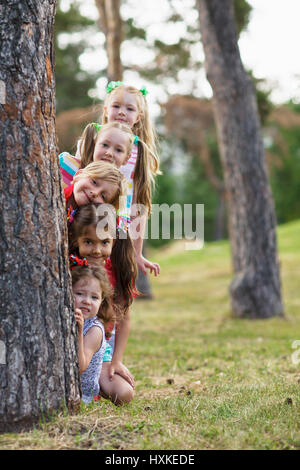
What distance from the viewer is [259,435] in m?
2.31

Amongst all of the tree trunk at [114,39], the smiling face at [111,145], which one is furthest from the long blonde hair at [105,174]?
the tree trunk at [114,39]

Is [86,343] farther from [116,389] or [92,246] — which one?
[92,246]

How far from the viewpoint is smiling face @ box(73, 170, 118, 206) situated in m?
3.10

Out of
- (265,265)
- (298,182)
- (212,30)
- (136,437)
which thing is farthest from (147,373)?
(298,182)

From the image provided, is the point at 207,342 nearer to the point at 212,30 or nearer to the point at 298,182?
the point at 212,30

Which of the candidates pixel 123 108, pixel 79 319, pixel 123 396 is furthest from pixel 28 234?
pixel 123 108

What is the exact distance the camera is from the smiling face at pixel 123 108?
12.3ft

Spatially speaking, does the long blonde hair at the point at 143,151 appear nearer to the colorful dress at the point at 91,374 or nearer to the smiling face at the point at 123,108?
the smiling face at the point at 123,108

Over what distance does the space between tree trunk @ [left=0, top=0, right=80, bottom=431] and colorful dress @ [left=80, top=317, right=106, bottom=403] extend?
50 centimetres

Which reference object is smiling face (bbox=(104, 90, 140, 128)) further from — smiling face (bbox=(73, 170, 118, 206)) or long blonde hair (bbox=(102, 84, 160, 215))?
smiling face (bbox=(73, 170, 118, 206))

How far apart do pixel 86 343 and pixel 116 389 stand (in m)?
0.45

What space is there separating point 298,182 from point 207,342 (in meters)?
29.8

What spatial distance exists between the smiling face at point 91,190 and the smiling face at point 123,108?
813 mm
